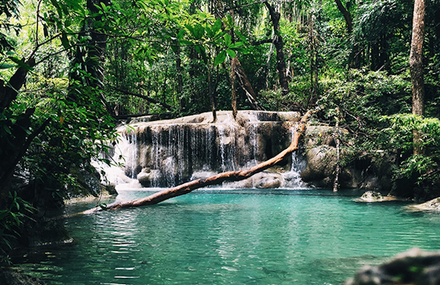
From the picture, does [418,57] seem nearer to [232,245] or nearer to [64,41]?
[232,245]

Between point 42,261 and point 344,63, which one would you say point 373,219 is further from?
point 344,63

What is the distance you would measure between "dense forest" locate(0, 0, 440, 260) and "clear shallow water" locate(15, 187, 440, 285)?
870 millimetres

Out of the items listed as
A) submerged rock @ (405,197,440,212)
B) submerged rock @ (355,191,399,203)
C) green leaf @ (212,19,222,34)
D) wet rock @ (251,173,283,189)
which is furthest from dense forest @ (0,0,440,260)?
wet rock @ (251,173,283,189)

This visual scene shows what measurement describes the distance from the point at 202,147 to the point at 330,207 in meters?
8.81

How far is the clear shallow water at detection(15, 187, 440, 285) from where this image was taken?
3471mm

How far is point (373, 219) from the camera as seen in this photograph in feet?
22.2

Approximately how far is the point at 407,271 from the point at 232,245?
4.42 metres

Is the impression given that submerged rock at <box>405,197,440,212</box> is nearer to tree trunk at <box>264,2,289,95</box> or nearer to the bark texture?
the bark texture

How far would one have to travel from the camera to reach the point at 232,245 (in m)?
4.76

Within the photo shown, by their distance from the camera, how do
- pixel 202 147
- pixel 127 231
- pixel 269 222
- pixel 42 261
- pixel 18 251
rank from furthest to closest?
pixel 202 147 → pixel 269 222 → pixel 127 231 → pixel 18 251 → pixel 42 261

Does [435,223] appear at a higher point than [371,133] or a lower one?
lower

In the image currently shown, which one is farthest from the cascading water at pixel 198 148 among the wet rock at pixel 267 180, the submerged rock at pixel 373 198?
the submerged rock at pixel 373 198

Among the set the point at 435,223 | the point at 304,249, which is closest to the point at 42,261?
the point at 304,249

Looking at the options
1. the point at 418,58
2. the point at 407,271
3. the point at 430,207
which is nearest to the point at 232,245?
the point at 407,271
